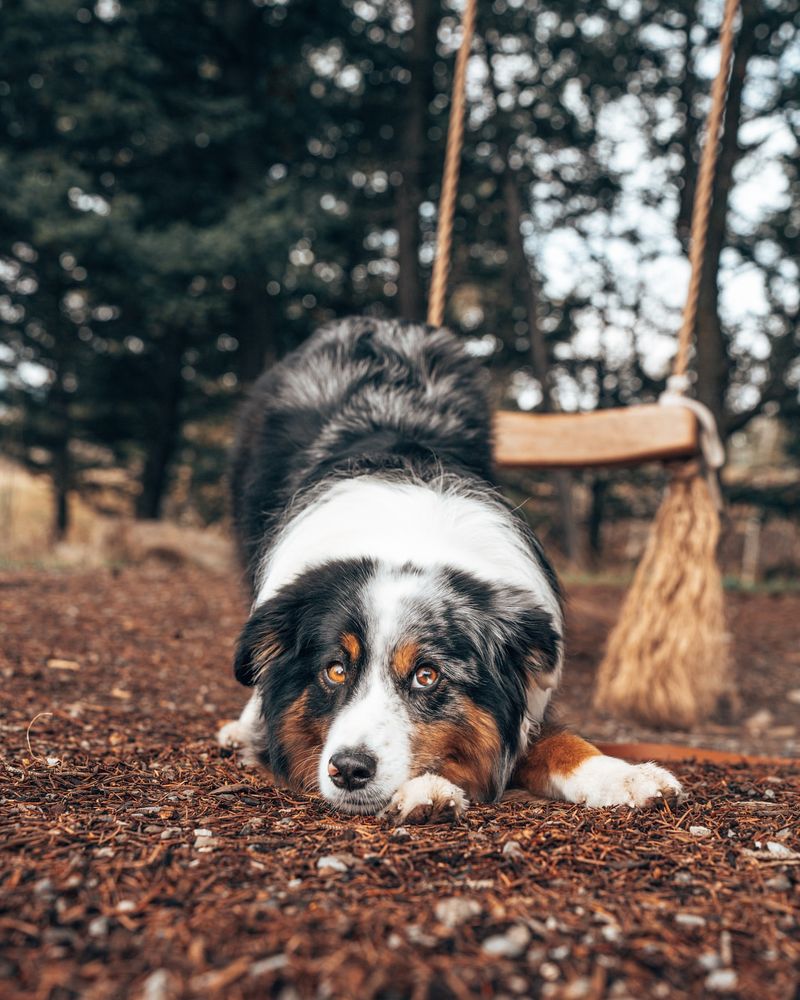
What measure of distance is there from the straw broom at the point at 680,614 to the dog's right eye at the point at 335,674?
9.97 ft

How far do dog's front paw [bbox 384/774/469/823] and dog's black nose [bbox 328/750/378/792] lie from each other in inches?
4.1

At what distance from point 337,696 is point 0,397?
12117 millimetres

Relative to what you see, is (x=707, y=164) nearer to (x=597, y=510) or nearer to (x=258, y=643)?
(x=258, y=643)

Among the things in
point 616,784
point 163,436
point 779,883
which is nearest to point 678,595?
point 616,784

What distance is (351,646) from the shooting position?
2.78m

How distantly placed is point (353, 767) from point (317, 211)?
33.3 ft

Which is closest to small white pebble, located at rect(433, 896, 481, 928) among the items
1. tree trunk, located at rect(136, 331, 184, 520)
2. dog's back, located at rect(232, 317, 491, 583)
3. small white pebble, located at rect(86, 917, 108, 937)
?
small white pebble, located at rect(86, 917, 108, 937)

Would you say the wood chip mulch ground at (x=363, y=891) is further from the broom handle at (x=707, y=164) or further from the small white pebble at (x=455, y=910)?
the broom handle at (x=707, y=164)

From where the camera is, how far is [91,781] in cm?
277

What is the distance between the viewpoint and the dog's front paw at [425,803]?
245 cm

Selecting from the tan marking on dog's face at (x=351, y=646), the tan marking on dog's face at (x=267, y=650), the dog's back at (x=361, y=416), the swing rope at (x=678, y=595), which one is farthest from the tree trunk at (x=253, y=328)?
the tan marking on dog's face at (x=351, y=646)

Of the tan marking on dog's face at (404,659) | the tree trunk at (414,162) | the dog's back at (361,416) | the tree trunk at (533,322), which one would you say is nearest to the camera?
the tan marking on dog's face at (404,659)

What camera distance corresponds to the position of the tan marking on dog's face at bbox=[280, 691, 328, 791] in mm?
2920

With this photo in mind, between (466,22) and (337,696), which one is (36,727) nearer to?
(337,696)
